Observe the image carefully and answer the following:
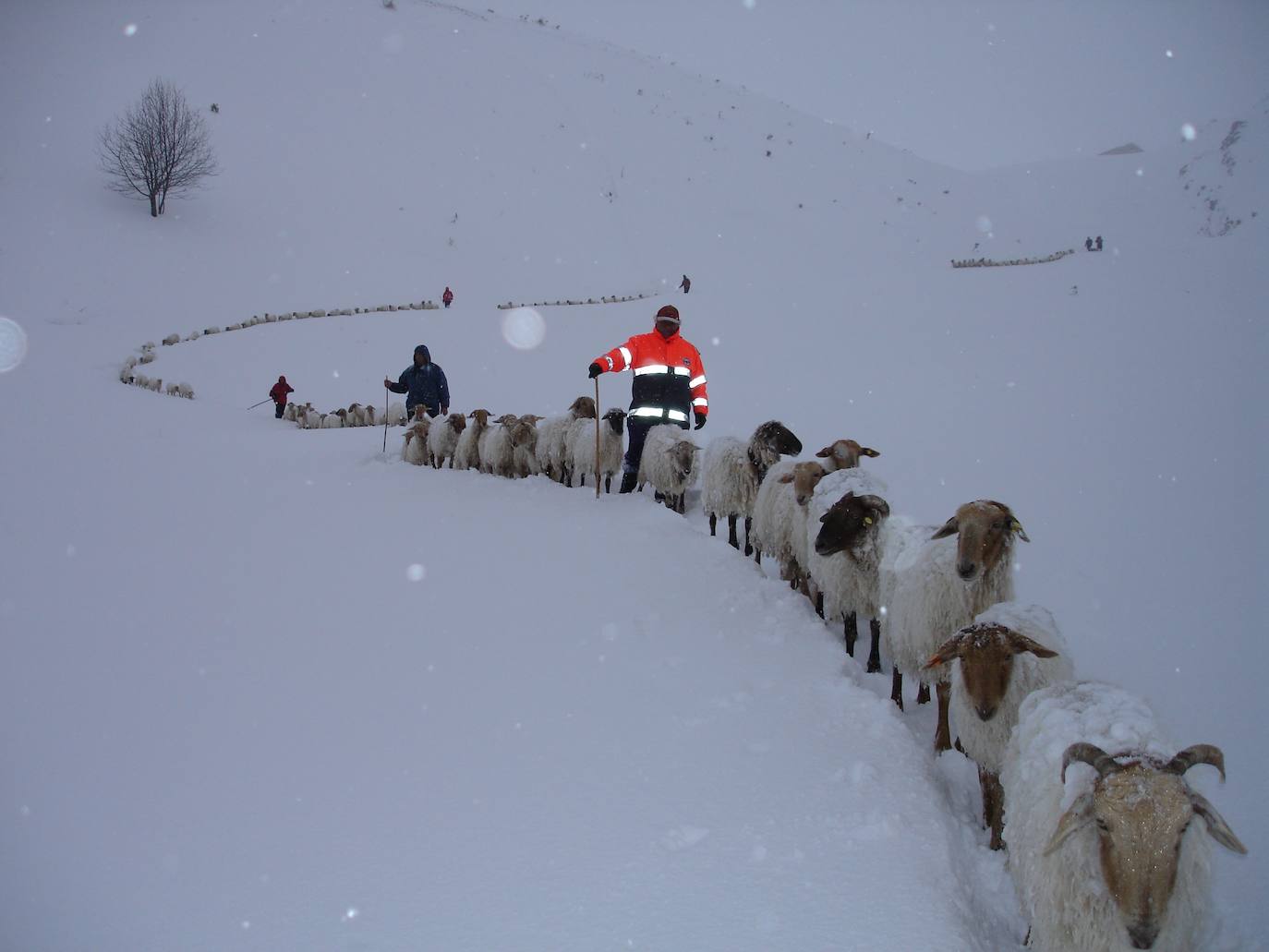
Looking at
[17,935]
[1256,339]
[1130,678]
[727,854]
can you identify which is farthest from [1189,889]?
[1256,339]

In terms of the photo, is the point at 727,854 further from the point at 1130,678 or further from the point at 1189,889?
the point at 1130,678

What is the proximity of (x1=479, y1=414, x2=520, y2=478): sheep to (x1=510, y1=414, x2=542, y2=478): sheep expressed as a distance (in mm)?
54

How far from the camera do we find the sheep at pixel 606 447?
343 inches

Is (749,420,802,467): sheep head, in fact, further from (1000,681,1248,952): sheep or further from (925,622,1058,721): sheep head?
(1000,681,1248,952): sheep

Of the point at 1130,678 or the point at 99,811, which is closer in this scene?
the point at 99,811

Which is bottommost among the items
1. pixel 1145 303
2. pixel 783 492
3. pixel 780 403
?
pixel 783 492

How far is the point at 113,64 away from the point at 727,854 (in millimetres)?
51219

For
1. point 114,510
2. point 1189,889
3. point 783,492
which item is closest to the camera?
point 1189,889

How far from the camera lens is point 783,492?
5.94 metres

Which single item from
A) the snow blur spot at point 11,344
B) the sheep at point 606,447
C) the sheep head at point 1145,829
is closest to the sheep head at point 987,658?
the sheep head at point 1145,829

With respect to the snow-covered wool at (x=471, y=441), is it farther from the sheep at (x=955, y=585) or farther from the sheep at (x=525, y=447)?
the sheep at (x=955, y=585)

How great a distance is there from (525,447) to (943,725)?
22.7 ft

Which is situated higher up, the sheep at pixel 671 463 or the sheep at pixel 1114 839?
the sheep at pixel 671 463

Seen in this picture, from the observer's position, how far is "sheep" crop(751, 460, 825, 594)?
18.3 ft
